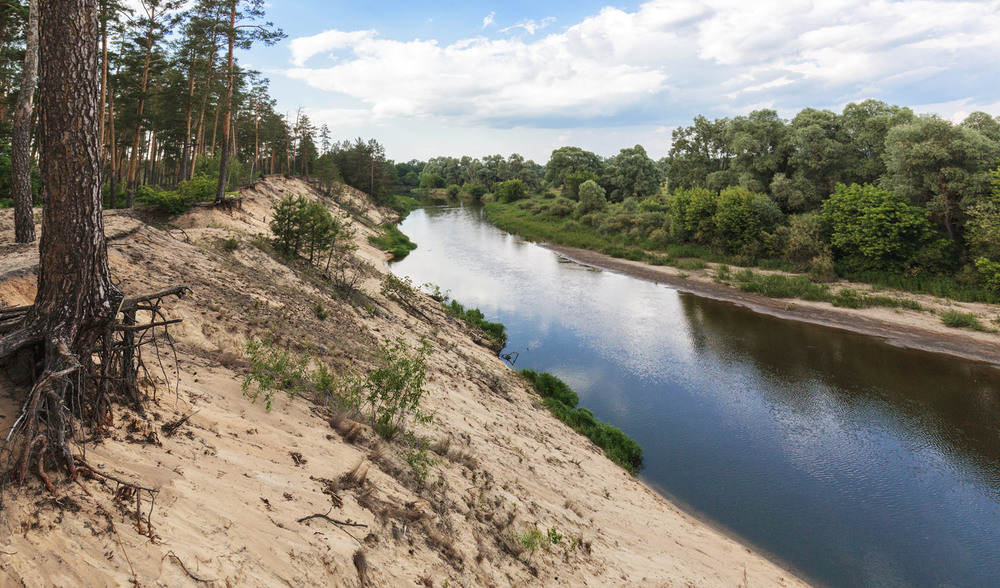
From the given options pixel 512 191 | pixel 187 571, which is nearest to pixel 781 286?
pixel 187 571

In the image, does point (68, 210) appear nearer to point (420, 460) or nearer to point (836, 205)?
point (420, 460)

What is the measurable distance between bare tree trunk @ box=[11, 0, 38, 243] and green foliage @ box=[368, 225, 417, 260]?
89.2 feet

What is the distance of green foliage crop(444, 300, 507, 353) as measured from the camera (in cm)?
1986

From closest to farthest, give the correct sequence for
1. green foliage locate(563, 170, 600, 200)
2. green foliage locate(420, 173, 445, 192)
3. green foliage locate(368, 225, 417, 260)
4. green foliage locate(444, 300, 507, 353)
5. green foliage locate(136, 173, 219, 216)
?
1. green foliage locate(136, 173, 219, 216)
2. green foliage locate(444, 300, 507, 353)
3. green foliage locate(368, 225, 417, 260)
4. green foliage locate(563, 170, 600, 200)
5. green foliage locate(420, 173, 445, 192)

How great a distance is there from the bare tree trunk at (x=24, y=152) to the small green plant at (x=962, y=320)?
114 ft

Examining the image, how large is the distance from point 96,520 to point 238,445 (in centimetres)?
191

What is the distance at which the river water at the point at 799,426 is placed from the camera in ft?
33.9

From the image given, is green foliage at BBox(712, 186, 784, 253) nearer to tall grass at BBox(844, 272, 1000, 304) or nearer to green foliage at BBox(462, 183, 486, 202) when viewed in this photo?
tall grass at BBox(844, 272, 1000, 304)

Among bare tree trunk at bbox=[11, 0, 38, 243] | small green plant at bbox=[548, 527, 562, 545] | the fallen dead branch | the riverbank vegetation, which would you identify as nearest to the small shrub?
the riverbank vegetation

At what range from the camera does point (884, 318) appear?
25.5m

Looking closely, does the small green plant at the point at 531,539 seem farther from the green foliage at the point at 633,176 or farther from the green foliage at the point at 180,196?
the green foliage at the point at 633,176

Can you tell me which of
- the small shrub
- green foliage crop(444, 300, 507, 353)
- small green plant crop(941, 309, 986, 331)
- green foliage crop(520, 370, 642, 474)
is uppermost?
the small shrub

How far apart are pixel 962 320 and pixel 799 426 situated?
16.0 meters

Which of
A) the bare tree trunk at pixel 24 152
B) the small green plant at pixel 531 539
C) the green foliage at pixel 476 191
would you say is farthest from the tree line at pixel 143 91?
the green foliage at pixel 476 191
